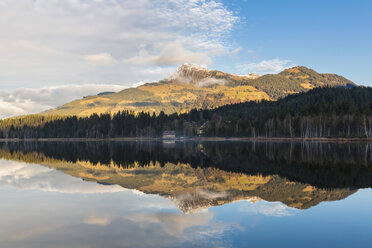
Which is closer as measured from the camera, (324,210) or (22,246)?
(22,246)

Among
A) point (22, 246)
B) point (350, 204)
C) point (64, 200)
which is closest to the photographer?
point (22, 246)

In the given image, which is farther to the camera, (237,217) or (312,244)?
(237,217)

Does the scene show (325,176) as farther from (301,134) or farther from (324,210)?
(301,134)

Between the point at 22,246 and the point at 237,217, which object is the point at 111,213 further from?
the point at 237,217

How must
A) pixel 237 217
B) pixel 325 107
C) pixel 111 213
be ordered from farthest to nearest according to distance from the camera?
pixel 325 107
pixel 111 213
pixel 237 217

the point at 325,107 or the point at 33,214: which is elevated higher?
the point at 325,107

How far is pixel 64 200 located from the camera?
2917 cm

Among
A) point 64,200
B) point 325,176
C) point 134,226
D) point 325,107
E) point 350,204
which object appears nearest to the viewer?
point 134,226

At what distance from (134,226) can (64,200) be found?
40.5 feet

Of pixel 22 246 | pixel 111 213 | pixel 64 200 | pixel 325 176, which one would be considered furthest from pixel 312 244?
pixel 325 176

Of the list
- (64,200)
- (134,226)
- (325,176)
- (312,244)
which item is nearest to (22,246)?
(134,226)

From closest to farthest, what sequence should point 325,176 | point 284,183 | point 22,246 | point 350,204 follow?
point 22,246 → point 350,204 → point 284,183 → point 325,176

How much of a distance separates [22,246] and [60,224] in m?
4.25

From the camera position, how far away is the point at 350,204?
26.3 meters
